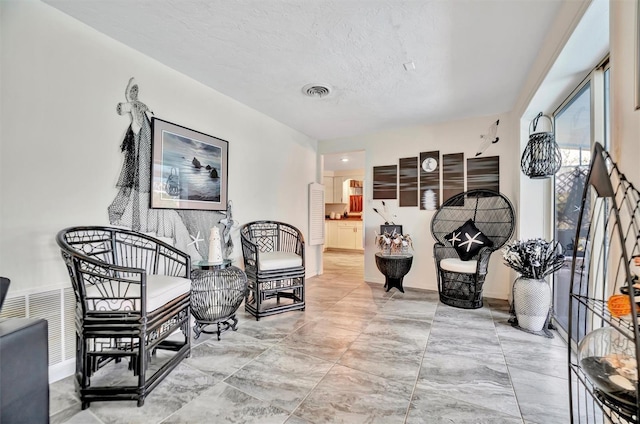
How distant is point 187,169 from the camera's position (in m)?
2.67

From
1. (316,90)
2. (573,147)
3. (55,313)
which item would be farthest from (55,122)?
(573,147)

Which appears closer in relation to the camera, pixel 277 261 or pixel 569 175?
pixel 569 175

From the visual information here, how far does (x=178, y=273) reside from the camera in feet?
8.14

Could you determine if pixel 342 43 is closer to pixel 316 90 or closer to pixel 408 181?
pixel 316 90

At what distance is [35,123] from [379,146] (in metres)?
3.83

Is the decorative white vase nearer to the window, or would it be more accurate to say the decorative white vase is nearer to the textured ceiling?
the window

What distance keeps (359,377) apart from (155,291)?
1.38m

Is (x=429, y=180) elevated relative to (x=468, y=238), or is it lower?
elevated

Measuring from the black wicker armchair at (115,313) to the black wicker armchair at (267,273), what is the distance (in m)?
0.91

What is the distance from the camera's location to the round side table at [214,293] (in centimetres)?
238

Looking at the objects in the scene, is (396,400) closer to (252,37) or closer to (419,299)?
(419,299)

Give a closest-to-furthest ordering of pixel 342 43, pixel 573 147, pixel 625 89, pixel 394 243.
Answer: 1. pixel 625 89
2. pixel 342 43
3. pixel 573 147
4. pixel 394 243

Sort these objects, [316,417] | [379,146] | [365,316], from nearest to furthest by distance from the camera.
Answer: [316,417] < [365,316] < [379,146]

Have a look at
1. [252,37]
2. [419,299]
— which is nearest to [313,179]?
[419,299]
